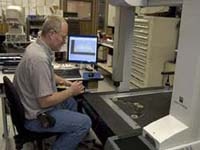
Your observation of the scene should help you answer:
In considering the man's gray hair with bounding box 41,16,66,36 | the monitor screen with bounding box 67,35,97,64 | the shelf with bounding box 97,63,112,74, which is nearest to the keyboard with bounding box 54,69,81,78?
the monitor screen with bounding box 67,35,97,64

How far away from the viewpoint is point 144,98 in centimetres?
218

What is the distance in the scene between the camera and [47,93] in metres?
1.83

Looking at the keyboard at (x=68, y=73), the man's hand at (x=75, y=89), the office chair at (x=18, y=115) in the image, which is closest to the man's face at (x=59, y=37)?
the man's hand at (x=75, y=89)

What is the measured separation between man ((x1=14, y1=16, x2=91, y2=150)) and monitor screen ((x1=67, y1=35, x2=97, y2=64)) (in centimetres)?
83

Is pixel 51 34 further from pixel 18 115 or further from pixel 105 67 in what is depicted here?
pixel 105 67

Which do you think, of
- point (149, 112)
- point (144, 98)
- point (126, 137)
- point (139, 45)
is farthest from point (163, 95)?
point (139, 45)

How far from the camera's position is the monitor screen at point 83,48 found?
112 inches

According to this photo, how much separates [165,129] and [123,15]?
3.65 ft

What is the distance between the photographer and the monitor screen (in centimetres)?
283

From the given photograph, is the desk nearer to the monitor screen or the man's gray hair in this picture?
the man's gray hair

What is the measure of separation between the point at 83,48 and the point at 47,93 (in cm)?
113

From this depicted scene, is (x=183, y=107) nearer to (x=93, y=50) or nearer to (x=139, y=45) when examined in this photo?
(x=93, y=50)

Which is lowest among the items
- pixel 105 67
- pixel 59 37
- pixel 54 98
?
pixel 105 67

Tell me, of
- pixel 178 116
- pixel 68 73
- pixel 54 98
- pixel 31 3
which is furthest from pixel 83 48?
pixel 31 3
